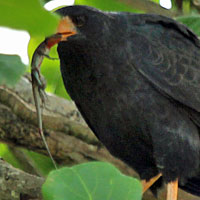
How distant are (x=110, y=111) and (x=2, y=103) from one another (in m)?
1.12

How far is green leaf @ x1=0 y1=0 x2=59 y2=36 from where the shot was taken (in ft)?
1.69

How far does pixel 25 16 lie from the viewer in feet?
1.69

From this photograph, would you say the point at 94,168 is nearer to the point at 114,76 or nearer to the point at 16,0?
the point at 16,0

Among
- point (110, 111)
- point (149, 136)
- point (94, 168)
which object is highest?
point (94, 168)

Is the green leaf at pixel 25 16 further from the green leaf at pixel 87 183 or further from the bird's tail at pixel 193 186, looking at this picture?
the bird's tail at pixel 193 186

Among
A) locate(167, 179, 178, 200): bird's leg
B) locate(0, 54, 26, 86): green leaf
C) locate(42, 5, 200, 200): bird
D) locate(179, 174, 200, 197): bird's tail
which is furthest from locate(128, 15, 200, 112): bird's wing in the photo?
locate(0, 54, 26, 86): green leaf

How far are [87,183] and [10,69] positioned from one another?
764 millimetres

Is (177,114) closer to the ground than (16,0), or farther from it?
closer to the ground

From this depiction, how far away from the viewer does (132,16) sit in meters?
2.86

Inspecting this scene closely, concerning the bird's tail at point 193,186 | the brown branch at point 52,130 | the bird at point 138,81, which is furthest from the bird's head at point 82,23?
the bird's tail at point 193,186

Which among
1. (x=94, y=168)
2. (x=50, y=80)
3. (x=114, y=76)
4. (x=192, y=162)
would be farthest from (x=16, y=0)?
(x=50, y=80)

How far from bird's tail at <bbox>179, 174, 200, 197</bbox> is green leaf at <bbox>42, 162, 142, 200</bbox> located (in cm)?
195

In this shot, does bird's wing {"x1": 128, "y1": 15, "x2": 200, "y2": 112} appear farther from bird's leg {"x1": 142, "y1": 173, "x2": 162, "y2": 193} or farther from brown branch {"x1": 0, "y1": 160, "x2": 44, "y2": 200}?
brown branch {"x1": 0, "y1": 160, "x2": 44, "y2": 200}

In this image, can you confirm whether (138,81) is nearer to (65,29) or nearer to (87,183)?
(65,29)
